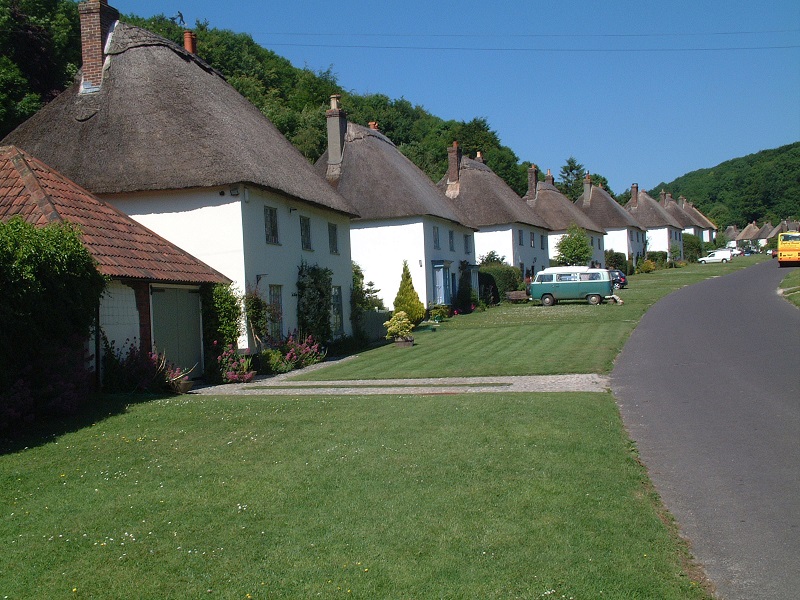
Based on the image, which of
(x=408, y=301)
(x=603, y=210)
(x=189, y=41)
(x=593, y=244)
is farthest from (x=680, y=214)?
(x=189, y=41)

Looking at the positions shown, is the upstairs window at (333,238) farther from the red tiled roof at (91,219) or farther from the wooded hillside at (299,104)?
the wooded hillside at (299,104)

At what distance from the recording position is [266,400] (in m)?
13.5

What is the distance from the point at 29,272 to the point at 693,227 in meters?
106

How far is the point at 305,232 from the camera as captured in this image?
79.9 ft

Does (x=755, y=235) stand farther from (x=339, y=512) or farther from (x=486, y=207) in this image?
(x=339, y=512)

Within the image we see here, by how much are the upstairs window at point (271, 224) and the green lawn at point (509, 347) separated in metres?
3.97

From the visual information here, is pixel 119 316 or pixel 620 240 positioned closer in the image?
pixel 119 316

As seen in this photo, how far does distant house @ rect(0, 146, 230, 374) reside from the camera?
14.8 metres

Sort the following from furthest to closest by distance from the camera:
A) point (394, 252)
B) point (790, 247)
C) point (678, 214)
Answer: point (678, 214) → point (790, 247) → point (394, 252)

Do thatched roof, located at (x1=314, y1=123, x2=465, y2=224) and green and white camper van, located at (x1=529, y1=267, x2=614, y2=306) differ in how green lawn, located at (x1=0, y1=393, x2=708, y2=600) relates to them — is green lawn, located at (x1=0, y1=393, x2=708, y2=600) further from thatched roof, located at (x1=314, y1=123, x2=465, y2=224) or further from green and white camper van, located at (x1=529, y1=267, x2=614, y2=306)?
green and white camper van, located at (x1=529, y1=267, x2=614, y2=306)

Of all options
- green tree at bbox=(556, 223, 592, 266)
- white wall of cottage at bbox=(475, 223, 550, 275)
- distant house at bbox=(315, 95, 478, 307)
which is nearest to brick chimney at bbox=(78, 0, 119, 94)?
distant house at bbox=(315, 95, 478, 307)

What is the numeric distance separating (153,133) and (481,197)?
1180 inches

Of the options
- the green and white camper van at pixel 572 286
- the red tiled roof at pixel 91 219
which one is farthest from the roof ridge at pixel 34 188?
the green and white camper van at pixel 572 286

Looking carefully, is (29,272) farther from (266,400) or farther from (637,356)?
(637,356)
